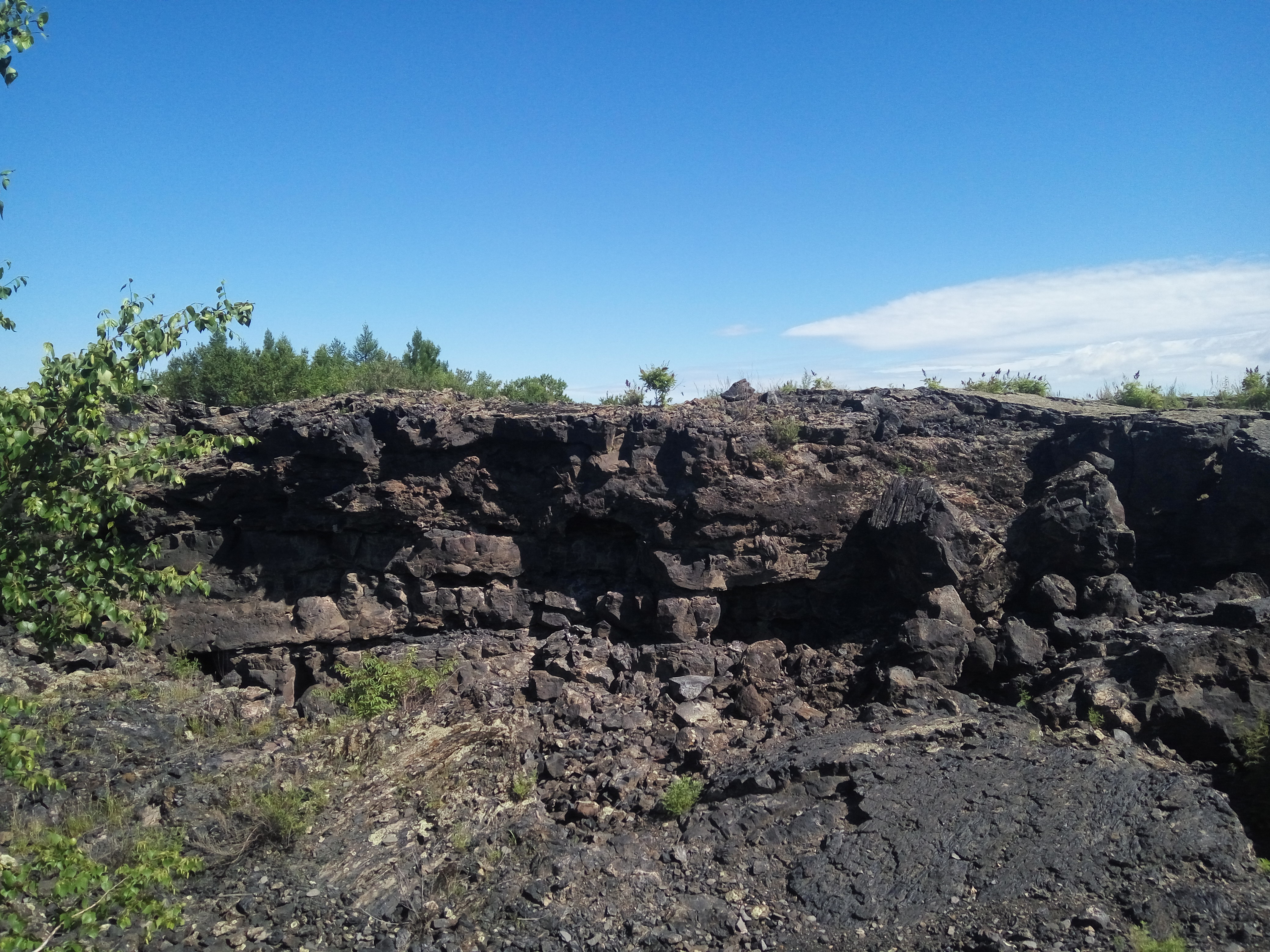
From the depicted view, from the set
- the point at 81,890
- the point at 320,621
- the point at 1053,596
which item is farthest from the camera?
the point at 320,621

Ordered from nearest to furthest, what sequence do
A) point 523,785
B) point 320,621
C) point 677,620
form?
point 523,785, point 677,620, point 320,621

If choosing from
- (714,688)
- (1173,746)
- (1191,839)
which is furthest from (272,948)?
(1173,746)

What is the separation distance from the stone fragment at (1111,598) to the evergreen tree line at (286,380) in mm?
9270

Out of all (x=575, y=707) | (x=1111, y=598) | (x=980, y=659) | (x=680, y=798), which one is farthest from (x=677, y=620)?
(x=1111, y=598)

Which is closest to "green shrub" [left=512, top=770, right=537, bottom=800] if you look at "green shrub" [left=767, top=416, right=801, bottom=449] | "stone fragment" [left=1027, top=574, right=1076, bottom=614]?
"green shrub" [left=767, top=416, right=801, bottom=449]

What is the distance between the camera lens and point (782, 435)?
12.5m

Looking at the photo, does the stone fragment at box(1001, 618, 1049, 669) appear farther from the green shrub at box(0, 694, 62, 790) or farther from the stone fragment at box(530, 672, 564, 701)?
the green shrub at box(0, 694, 62, 790)

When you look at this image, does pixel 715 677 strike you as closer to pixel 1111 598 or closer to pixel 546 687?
pixel 546 687

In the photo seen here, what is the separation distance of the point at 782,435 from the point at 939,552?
115 inches

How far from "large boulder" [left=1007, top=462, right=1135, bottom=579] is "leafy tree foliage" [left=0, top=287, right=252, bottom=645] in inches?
410

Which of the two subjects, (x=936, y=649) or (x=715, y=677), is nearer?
(x=936, y=649)

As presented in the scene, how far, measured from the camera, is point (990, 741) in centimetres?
891

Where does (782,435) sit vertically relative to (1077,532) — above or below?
above

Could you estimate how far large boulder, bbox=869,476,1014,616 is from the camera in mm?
11086
